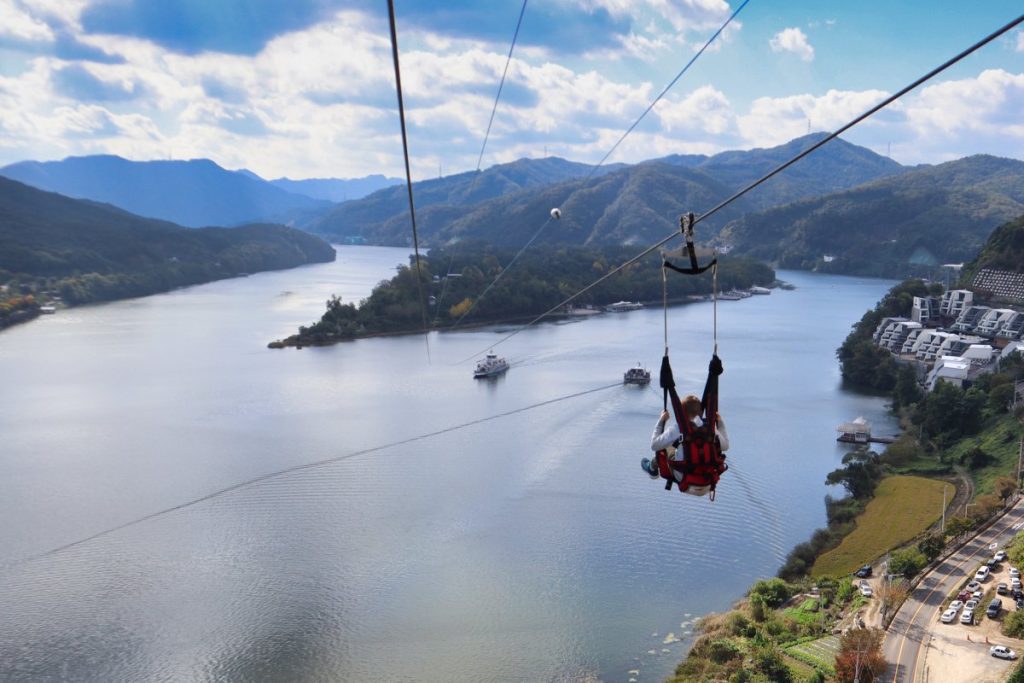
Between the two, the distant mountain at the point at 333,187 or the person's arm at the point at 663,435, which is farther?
the distant mountain at the point at 333,187

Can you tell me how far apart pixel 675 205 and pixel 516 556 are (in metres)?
44.0

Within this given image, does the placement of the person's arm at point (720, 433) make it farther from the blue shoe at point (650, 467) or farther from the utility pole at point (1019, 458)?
the utility pole at point (1019, 458)

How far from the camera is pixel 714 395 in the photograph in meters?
2.18

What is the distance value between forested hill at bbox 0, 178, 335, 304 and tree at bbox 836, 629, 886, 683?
85.7ft

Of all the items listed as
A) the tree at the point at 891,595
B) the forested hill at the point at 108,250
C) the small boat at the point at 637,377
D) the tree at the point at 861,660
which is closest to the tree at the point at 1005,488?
the tree at the point at 891,595

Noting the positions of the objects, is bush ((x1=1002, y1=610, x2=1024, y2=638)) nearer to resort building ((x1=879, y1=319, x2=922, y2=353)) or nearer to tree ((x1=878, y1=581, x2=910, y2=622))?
tree ((x1=878, y1=581, x2=910, y2=622))

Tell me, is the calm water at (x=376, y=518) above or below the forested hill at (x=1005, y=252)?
below

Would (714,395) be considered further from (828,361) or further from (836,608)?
(828,361)

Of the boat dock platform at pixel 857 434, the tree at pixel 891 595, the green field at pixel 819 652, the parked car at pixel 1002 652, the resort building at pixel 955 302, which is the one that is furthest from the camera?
the resort building at pixel 955 302

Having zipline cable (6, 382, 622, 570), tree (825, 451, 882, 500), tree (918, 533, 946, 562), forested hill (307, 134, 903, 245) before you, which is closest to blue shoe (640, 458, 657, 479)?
tree (918, 533, 946, 562)

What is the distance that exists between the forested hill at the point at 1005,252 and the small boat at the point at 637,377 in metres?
8.79

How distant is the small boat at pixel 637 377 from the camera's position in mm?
14789

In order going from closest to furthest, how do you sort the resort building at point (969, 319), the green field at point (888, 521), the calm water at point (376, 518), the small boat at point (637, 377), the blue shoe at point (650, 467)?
1. the blue shoe at point (650, 467)
2. the calm water at point (376, 518)
3. the green field at point (888, 521)
4. the small boat at point (637, 377)
5. the resort building at point (969, 319)

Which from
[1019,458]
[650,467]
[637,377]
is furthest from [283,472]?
[1019,458]
